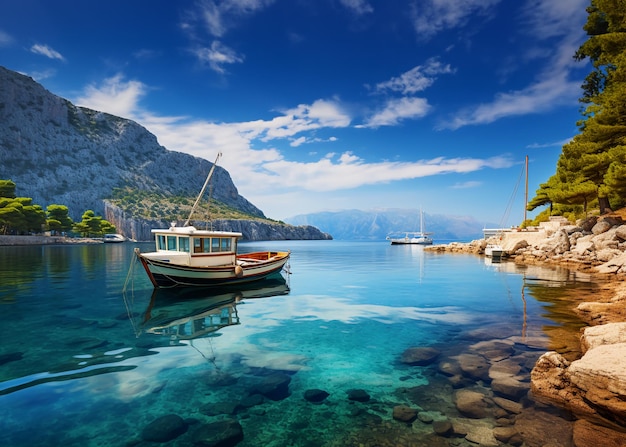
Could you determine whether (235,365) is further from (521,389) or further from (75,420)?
(521,389)

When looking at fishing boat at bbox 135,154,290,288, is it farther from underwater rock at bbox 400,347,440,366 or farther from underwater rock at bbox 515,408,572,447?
underwater rock at bbox 515,408,572,447

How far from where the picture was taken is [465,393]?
860 cm

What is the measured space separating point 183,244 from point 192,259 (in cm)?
132

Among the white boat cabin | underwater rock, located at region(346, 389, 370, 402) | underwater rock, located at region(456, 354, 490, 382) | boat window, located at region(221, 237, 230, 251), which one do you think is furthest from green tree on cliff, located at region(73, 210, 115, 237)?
underwater rock, located at region(456, 354, 490, 382)

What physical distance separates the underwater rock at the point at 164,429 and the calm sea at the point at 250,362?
0.03m

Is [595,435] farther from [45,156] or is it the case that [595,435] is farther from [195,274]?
[45,156]

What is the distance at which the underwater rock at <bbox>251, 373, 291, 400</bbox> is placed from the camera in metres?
8.85

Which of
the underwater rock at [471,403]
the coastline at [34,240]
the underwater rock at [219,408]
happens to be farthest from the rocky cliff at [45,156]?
the underwater rock at [471,403]

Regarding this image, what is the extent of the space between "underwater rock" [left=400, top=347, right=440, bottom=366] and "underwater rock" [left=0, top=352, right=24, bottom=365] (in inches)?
529

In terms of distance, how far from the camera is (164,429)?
7.16 meters

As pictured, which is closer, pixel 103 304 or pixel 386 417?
pixel 386 417

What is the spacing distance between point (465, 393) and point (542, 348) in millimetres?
5439

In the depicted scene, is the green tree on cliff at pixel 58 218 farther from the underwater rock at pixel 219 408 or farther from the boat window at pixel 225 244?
the underwater rock at pixel 219 408

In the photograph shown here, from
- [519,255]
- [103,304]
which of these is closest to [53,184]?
[103,304]
